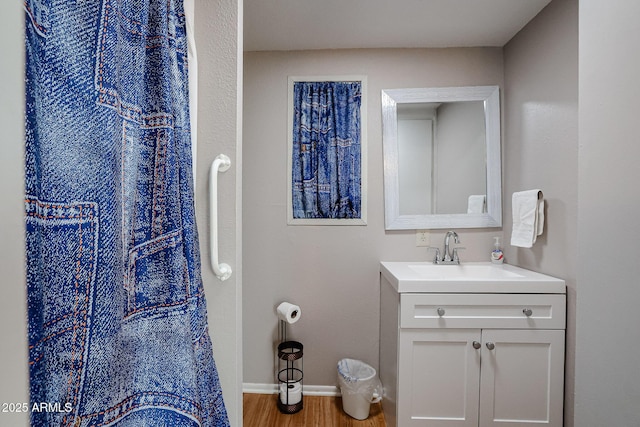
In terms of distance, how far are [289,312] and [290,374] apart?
520 mm

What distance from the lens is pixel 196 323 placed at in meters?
0.75

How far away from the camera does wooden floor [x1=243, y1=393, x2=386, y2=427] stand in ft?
5.52

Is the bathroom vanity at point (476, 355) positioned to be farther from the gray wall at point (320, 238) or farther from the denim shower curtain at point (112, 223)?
the denim shower curtain at point (112, 223)

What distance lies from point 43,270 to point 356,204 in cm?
168

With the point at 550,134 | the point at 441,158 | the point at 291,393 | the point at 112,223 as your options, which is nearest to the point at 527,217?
the point at 550,134

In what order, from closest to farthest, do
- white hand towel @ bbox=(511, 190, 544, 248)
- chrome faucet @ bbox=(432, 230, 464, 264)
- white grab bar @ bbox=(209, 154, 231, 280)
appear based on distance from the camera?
white grab bar @ bbox=(209, 154, 231, 280) < white hand towel @ bbox=(511, 190, 544, 248) < chrome faucet @ bbox=(432, 230, 464, 264)

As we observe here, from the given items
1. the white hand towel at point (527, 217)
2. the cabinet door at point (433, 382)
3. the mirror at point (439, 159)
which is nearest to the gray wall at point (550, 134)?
the white hand towel at point (527, 217)

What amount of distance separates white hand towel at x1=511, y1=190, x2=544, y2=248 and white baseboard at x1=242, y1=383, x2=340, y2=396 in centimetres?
153

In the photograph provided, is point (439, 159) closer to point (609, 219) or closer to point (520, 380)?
point (520, 380)

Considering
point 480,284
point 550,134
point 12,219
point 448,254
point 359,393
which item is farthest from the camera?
point 448,254

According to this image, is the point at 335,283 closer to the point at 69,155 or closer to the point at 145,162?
the point at 145,162

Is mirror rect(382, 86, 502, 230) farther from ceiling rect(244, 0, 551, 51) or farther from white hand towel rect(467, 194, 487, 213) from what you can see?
ceiling rect(244, 0, 551, 51)

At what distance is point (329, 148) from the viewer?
6.45 ft

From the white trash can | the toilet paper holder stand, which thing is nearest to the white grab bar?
the toilet paper holder stand
